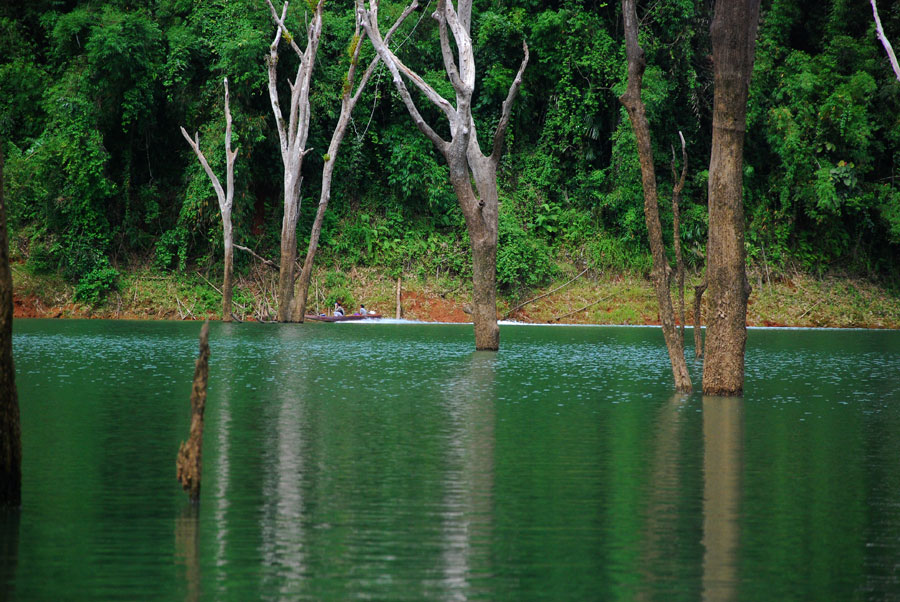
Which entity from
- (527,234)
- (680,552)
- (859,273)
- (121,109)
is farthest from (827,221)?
(680,552)

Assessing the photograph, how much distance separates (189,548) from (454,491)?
7.04ft

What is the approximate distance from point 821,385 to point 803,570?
10.2 metres

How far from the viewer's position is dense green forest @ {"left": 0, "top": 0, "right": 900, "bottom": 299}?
110 ft

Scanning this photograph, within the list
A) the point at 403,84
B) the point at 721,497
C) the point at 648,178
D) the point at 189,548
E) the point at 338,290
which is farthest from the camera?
the point at 338,290

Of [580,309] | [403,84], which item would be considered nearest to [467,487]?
[403,84]

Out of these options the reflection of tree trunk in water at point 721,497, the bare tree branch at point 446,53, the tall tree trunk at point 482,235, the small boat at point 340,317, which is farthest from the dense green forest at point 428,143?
the reflection of tree trunk in water at point 721,497

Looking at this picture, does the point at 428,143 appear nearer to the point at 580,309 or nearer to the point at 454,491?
the point at 580,309

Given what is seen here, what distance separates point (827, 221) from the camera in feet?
117

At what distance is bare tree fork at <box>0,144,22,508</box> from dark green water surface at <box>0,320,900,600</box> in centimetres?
29

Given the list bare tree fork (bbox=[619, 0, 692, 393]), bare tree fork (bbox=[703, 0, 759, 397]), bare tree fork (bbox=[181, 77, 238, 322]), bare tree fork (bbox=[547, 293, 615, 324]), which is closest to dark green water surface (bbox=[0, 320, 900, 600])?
bare tree fork (bbox=[619, 0, 692, 393])

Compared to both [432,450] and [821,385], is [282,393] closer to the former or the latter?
[432,450]

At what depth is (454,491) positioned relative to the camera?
282 inches

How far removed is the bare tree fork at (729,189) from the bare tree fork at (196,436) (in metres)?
8.14

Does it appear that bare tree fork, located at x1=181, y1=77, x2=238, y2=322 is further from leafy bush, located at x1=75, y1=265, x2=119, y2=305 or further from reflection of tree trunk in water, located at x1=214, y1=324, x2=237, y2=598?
reflection of tree trunk in water, located at x1=214, y1=324, x2=237, y2=598
